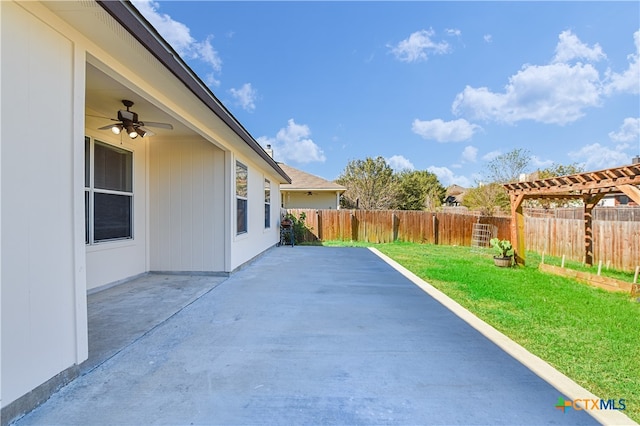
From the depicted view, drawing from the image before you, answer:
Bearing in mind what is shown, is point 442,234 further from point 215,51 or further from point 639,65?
point 215,51

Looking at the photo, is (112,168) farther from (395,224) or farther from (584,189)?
(395,224)

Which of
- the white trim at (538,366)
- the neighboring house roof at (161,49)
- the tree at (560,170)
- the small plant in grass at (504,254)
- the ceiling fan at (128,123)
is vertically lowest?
the white trim at (538,366)

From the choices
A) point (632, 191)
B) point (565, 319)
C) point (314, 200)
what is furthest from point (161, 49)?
point (314, 200)

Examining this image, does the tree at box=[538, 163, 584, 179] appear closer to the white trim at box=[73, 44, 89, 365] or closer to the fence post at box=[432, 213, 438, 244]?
the fence post at box=[432, 213, 438, 244]

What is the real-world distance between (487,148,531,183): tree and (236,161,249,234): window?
1830 centimetres

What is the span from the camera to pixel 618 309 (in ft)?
14.6

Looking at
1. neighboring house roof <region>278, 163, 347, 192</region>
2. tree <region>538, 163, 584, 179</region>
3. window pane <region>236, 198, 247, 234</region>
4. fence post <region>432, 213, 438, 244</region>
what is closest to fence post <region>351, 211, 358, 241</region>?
neighboring house roof <region>278, 163, 347, 192</region>

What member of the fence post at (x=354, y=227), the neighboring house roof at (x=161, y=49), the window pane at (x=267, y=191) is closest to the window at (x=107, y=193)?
the neighboring house roof at (x=161, y=49)

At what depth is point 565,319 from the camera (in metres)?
3.87

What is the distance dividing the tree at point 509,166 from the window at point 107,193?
2080 centimetres

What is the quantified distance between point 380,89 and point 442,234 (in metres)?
8.17

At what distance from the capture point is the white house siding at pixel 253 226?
6.29 metres

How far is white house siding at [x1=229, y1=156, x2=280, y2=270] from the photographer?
6291mm

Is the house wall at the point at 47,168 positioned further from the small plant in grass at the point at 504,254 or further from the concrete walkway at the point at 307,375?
the small plant in grass at the point at 504,254
